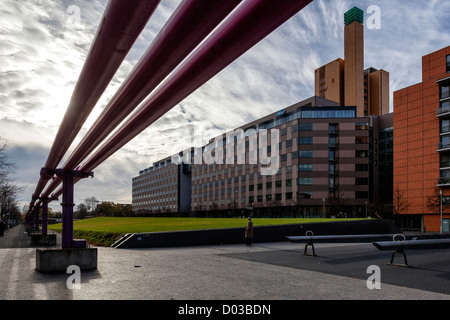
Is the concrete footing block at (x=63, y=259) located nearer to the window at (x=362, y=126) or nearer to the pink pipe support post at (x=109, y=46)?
the pink pipe support post at (x=109, y=46)

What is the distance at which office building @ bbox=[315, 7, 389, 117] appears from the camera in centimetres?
11488

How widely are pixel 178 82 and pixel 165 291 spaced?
5112mm

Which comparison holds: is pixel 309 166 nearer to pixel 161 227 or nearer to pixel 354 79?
pixel 354 79

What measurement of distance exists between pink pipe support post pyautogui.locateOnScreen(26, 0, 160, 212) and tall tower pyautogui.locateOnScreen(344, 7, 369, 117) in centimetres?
11948

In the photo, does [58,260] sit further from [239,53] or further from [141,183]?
[141,183]

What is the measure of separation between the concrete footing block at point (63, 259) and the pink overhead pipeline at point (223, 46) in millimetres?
7113

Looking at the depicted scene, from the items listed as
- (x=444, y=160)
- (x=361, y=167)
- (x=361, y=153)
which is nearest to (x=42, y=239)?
(x=444, y=160)

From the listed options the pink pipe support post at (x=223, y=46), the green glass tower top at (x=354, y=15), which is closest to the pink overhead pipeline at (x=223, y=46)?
the pink pipe support post at (x=223, y=46)

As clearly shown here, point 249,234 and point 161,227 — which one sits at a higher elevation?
point 249,234

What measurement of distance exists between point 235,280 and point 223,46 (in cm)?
687

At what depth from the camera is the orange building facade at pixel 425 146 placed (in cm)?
5858

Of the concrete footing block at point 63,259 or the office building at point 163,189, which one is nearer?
the concrete footing block at point 63,259

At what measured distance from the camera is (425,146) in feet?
202

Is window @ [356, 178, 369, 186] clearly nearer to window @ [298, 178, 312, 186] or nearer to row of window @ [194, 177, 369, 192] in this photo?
row of window @ [194, 177, 369, 192]
